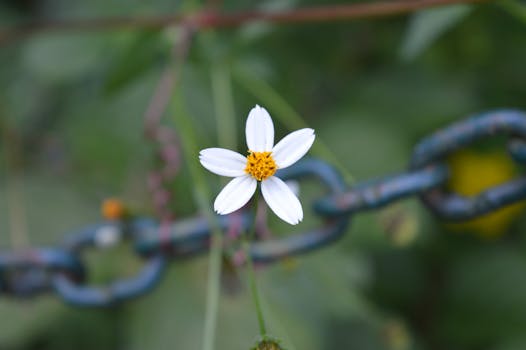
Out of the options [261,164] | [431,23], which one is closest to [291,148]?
[261,164]

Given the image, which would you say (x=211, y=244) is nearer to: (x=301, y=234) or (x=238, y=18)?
(x=301, y=234)

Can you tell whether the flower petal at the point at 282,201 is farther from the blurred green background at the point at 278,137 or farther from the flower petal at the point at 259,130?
the blurred green background at the point at 278,137

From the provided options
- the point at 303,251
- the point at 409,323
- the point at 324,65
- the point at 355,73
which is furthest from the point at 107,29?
the point at 409,323

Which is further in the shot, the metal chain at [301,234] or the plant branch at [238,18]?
the plant branch at [238,18]

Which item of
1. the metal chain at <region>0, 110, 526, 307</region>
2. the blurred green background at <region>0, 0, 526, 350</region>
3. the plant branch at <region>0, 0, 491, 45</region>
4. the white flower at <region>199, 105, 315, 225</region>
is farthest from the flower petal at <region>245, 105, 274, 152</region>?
the blurred green background at <region>0, 0, 526, 350</region>

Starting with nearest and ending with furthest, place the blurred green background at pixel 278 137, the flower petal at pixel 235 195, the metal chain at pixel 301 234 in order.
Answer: the flower petal at pixel 235 195, the metal chain at pixel 301 234, the blurred green background at pixel 278 137

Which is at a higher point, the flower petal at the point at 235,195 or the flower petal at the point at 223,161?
the flower petal at the point at 223,161

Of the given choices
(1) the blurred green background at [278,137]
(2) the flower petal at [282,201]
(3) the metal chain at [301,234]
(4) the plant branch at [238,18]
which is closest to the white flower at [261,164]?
(2) the flower petal at [282,201]
